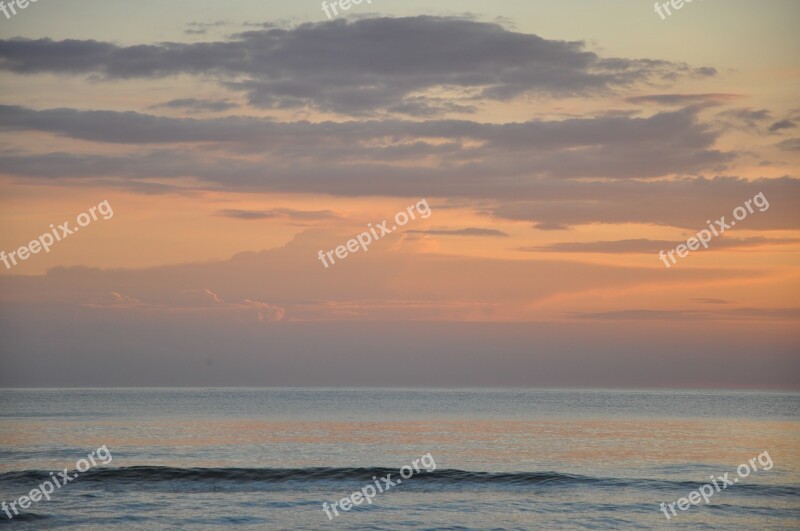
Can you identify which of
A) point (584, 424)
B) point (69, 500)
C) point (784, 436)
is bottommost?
point (69, 500)

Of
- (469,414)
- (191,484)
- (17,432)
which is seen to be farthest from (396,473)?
(469,414)

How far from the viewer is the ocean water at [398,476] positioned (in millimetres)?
40438

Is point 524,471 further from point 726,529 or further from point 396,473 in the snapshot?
point 726,529

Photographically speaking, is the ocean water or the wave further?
the wave

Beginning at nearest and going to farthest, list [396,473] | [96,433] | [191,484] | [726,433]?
[191,484], [396,473], [96,433], [726,433]

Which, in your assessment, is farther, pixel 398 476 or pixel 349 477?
pixel 398 476

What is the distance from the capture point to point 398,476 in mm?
54375

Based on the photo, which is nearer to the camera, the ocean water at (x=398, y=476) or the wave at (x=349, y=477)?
the ocean water at (x=398, y=476)

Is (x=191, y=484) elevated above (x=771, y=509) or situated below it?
above

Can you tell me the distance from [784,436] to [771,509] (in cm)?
4559

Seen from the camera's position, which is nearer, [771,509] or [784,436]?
[771,509]

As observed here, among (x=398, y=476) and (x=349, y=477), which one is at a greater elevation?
(x=349, y=477)

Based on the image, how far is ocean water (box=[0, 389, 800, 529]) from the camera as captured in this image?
133ft

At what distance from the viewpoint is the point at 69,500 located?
44.4 meters
